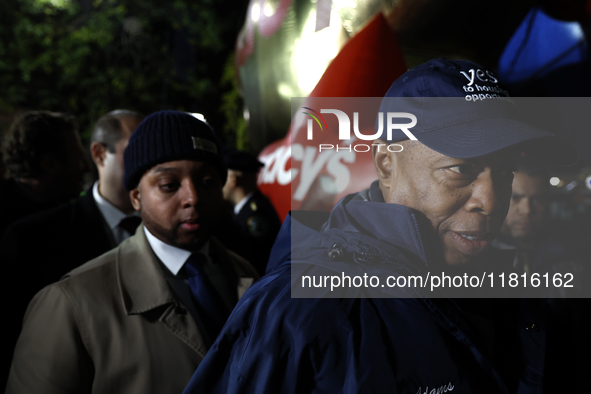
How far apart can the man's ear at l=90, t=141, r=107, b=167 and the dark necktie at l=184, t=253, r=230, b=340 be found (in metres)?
1.15

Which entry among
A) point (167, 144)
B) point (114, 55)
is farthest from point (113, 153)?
point (114, 55)

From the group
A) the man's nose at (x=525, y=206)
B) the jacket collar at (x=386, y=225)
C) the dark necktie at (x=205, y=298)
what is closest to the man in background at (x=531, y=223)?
the man's nose at (x=525, y=206)

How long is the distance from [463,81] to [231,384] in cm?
76

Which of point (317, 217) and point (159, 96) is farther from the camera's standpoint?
point (159, 96)

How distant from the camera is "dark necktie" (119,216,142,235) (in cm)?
201

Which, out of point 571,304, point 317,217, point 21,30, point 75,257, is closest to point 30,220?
point 75,257

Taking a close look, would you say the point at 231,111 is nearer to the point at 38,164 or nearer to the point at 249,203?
the point at 249,203

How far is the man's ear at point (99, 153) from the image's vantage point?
2.29 metres

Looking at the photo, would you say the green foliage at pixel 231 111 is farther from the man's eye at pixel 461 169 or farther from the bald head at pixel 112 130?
the man's eye at pixel 461 169

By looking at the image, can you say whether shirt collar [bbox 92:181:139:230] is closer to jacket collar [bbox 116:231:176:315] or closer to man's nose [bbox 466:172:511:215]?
jacket collar [bbox 116:231:176:315]

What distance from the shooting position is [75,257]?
1.80 m

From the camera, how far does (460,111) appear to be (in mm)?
849

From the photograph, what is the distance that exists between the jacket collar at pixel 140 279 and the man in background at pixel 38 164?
1.08 meters

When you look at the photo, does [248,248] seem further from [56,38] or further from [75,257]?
[56,38]
